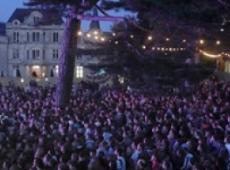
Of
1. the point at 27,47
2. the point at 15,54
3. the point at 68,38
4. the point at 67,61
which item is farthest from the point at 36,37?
the point at 68,38

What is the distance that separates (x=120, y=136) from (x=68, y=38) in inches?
582

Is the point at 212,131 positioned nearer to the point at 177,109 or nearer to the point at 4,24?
the point at 177,109

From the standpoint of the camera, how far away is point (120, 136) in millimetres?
20641

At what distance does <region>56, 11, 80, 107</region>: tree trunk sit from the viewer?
34.8 m

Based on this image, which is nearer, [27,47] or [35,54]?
[27,47]

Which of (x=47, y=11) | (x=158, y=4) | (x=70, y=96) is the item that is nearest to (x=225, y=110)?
(x=158, y=4)

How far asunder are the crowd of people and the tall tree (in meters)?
5.41

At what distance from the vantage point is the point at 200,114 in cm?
2416

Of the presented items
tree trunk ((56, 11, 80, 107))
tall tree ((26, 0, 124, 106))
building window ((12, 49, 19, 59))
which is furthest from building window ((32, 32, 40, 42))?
tree trunk ((56, 11, 80, 107))

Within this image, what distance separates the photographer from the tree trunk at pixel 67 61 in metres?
34.8

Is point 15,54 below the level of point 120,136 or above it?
below

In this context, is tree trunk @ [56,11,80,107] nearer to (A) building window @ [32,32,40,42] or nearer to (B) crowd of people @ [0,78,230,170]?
(B) crowd of people @ [0,78,230,170]

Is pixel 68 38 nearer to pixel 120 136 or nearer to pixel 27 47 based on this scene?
pixel 120 136

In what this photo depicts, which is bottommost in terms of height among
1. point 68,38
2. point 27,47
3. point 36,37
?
point 27,47
